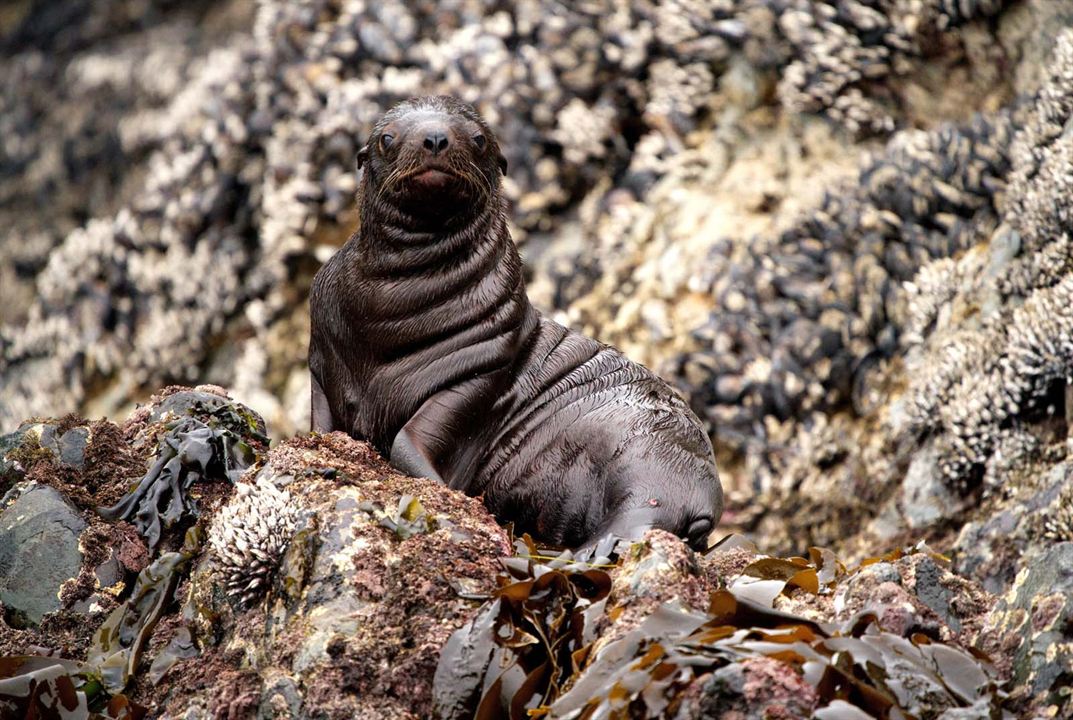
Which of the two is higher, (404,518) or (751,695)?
(751,695)

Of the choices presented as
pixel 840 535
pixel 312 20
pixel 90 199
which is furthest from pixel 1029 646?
pixel 90 199

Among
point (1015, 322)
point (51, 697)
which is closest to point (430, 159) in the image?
point (51, 697)

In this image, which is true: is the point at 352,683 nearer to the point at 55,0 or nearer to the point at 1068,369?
the point at 1068,369

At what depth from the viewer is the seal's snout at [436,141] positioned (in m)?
6.08

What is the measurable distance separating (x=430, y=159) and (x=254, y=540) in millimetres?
1889

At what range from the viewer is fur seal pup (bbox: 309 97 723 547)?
6.19m

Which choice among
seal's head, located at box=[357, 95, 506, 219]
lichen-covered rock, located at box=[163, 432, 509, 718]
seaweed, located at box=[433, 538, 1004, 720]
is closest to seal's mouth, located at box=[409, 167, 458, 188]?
seal's head, located at box=[357, 95, 506, 219]

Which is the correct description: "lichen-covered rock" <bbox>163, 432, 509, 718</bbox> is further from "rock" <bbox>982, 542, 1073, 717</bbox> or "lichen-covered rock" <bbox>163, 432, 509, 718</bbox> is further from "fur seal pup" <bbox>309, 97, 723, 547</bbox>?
"rock" <bbox>982, 542, 1073, 717</bbox>

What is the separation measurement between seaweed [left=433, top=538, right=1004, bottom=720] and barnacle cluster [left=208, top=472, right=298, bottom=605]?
828mm

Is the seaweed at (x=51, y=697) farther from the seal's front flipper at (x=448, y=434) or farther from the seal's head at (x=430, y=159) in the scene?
the seal's head at (x=430, y=159)

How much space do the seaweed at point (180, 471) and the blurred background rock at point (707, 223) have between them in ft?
13.1

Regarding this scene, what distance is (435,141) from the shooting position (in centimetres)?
608

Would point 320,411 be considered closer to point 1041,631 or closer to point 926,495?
point 1041,631

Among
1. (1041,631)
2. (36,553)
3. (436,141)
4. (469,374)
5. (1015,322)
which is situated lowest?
(1015,322)
